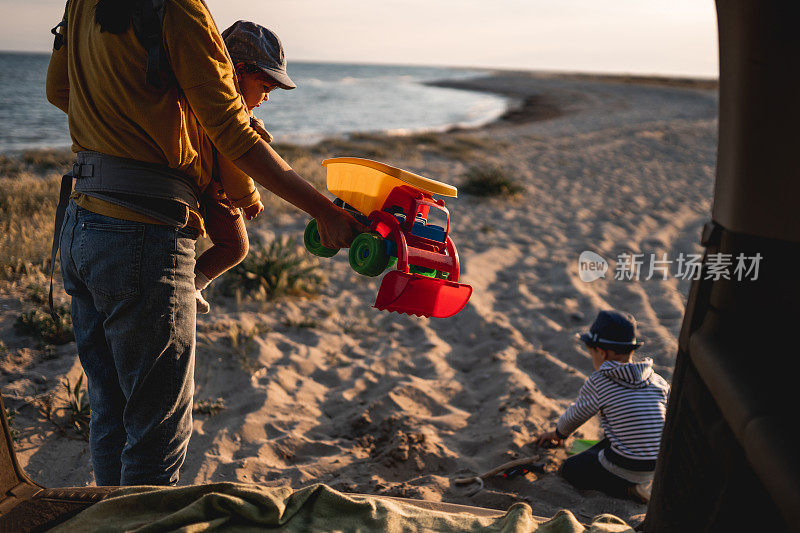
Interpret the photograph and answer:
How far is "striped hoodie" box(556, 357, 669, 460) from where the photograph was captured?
2.68 metres

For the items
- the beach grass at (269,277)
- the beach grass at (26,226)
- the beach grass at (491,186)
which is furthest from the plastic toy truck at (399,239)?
the beach grass at (491,186)

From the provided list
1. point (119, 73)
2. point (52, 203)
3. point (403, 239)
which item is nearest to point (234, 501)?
point (403, 239)

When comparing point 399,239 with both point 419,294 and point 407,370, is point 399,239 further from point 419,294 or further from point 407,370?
point 407,370

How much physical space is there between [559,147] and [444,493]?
1240cm

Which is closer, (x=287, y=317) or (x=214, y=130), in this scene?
(x=214, y=130)

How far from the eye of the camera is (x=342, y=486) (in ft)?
8.96

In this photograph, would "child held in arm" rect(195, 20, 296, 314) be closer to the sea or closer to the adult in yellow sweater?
the adult in yellow sweater

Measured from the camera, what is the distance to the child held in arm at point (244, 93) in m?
1.94

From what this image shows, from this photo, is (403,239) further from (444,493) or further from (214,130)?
(444,493)

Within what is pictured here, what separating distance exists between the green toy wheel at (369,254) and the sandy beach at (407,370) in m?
1.31

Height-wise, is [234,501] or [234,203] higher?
[234,203]

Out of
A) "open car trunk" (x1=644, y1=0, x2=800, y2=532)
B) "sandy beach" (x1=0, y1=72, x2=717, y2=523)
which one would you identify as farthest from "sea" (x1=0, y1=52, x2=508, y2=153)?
"open car trunk" (x1=644, y1=0, x2=800, y2=532)

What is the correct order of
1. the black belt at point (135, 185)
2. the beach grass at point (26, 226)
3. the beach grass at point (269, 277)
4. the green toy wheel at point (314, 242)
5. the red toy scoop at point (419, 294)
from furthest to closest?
the beach grass at point (269, 277), the beach grass at point (26, 226), the green toy wheel at point (314, 242), the red toy scoop at point (419, 294), the black belt at point (135, 185)

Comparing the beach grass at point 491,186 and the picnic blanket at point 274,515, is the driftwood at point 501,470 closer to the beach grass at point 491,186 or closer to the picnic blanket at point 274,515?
the picnic blanket at point 274,515
